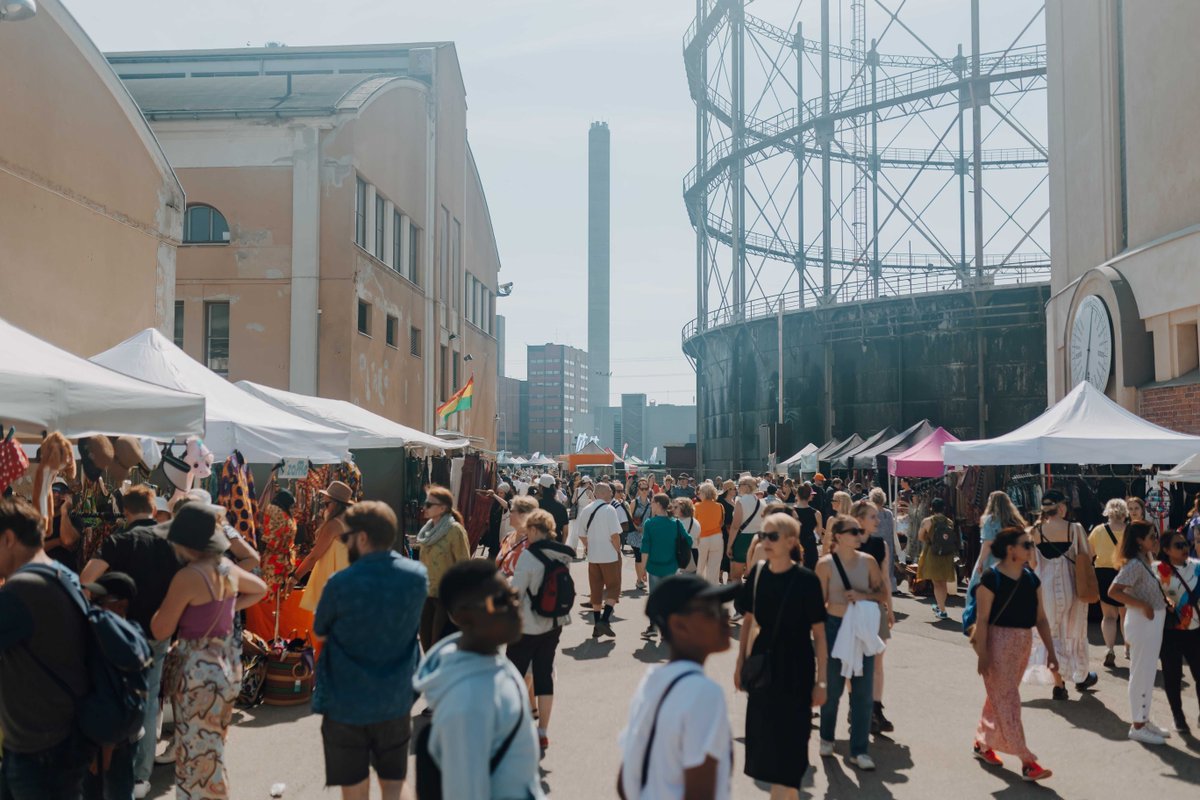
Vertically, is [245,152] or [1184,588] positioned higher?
[245,152]

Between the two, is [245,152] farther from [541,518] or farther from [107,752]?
[107,752]

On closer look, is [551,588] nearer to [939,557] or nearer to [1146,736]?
[1146,736]

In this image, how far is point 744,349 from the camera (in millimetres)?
42656

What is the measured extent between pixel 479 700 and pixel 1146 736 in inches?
258

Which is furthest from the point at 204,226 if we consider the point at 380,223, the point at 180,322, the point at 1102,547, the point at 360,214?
the point at 1102,547

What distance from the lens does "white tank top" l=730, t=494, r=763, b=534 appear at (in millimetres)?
14234

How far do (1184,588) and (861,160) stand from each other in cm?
3959

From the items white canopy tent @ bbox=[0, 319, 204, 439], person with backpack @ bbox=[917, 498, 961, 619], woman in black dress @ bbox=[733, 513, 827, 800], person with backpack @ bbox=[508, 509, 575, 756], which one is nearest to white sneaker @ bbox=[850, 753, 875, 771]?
woman in black dress @ bbox=[733, 513, 827, 800]

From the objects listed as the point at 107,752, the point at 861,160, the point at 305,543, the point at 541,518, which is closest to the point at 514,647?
the point at 541,518

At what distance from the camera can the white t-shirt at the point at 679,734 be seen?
10.5 feet

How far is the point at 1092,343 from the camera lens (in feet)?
60.2

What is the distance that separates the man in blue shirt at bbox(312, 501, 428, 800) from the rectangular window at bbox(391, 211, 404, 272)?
82.1 ft

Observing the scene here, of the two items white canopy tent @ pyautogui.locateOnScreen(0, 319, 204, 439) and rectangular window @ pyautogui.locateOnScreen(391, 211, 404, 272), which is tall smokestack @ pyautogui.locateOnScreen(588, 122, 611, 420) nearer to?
rectangular window @ pyautogui.locateOnScreen(391, 211, 404, 272)

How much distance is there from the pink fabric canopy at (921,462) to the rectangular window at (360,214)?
46.5ft
